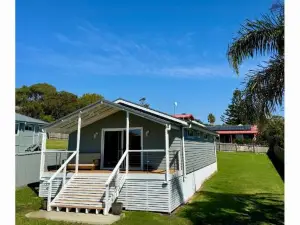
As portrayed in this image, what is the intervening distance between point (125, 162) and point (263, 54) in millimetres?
8244

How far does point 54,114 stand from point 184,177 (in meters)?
51.9

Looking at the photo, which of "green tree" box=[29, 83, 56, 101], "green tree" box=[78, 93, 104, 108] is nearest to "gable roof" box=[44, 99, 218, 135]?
"green tree" box=[78, 93, 104, 108]

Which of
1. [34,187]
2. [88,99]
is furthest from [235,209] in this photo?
[88,99]

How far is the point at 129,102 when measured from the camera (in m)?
14.4

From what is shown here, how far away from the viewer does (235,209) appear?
10602 mm

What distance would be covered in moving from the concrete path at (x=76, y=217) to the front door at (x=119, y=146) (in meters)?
4.09

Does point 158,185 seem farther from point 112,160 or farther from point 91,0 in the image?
point 91,0

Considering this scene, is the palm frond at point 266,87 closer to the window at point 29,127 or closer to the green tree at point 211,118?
the window at point 29,127

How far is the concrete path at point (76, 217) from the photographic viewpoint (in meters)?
9.02

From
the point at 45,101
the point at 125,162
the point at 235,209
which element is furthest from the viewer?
the point at 45,101

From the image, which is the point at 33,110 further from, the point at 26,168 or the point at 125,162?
the point at 125,162

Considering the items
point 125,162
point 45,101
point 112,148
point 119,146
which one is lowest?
point 125,162

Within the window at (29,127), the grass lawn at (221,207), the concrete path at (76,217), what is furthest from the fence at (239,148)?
the concrete path at (76,217)
